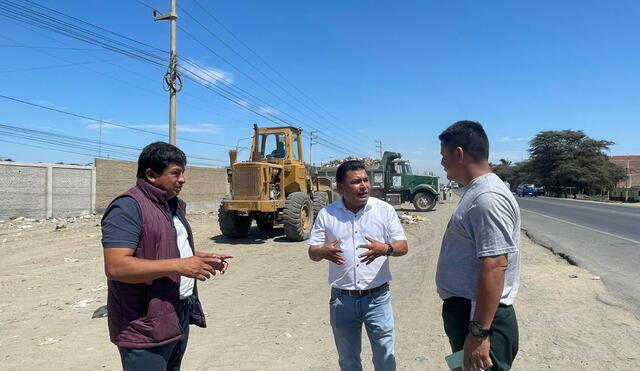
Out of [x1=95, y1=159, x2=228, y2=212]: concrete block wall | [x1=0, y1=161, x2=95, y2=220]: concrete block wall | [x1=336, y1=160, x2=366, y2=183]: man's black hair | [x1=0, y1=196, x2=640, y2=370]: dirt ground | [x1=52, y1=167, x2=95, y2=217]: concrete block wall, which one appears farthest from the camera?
[x1=95, y1=159, x2=228, y2=212]: concrete block wall

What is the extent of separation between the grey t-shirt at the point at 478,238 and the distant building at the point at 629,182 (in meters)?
48.8

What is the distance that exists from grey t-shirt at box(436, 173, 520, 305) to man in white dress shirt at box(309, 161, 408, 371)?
653mm

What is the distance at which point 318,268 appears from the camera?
7.78m

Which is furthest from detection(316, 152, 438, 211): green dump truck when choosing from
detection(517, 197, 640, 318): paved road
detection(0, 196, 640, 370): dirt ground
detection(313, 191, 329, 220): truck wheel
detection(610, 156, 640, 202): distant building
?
detection(610, 156, 640, 202): distant building

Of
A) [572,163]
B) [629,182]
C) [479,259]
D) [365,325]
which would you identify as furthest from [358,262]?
[629,182]

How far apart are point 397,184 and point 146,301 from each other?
65.9 feet

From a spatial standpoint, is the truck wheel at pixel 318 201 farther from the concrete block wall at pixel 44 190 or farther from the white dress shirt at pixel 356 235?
the concrete block wall at pixel 44 190

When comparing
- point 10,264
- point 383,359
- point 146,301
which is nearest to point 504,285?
point 383,359

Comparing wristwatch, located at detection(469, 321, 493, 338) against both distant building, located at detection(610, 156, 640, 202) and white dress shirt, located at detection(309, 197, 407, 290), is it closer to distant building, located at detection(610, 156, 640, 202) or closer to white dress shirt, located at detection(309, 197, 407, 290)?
white dress shirt, located at detection(309, 197, 407, 290)

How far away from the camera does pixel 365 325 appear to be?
2740 millimetres

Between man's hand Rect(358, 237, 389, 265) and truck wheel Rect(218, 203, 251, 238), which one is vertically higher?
man's hand Rect(358, 237, 389, 265)

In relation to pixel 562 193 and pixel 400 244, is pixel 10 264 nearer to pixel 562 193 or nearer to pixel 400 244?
pixel 400 244

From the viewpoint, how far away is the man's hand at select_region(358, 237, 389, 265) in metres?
2.71

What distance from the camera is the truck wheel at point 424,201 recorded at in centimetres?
2112
